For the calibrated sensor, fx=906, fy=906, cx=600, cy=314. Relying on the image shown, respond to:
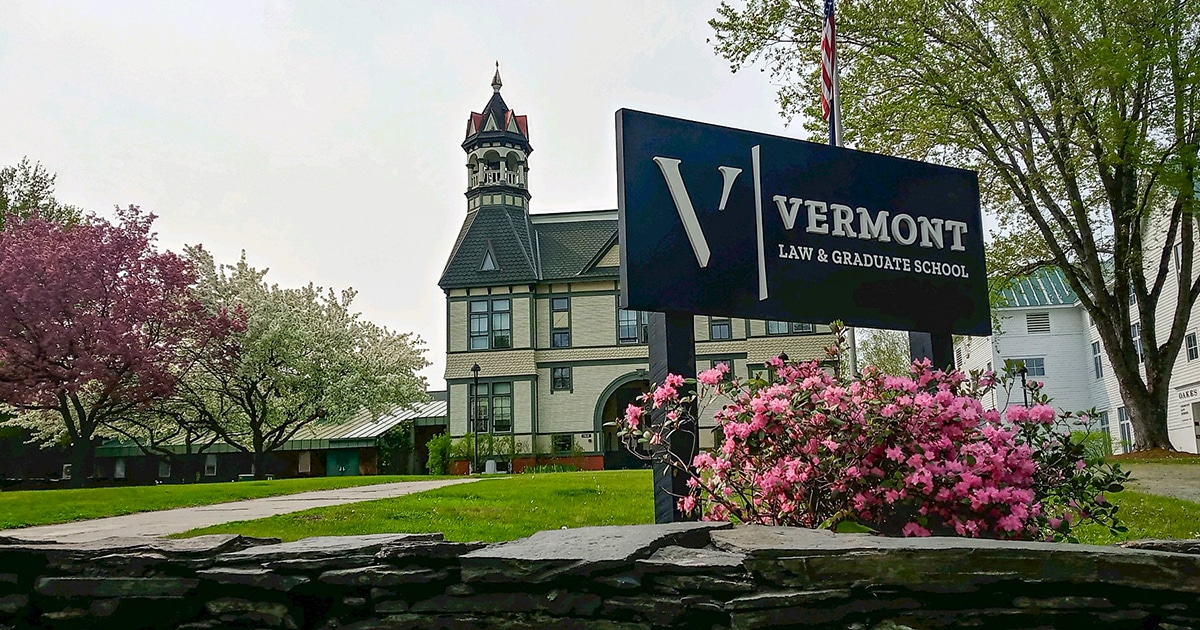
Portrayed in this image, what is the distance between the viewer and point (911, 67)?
18.5 meters

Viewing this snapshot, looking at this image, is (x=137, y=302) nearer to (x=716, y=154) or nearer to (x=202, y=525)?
(x=202, y=525)

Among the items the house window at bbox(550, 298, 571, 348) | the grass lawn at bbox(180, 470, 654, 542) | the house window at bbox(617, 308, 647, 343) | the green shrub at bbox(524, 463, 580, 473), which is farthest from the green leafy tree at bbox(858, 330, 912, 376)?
the grass lawn at bbox(180, 470, 654, 542)

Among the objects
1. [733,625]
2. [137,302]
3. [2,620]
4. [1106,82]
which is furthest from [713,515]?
[137,302]

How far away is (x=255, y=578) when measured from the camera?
368 cm

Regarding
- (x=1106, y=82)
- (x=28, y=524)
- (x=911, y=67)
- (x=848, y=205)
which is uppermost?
(x=911, y=67)

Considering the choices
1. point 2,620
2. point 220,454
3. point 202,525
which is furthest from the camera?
point 220,454

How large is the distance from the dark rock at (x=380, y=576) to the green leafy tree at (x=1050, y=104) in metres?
16.3

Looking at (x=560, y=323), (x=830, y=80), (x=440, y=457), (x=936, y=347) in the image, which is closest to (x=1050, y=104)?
(x=830, y=80)

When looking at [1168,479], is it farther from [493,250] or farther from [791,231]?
[493,250]

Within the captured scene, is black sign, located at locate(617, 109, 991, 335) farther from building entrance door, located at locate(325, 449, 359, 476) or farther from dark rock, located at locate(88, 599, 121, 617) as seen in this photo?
building entrance door, located at locate(325, 449, 359, 476)

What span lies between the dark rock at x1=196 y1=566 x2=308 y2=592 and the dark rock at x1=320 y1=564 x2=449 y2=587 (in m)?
0.13

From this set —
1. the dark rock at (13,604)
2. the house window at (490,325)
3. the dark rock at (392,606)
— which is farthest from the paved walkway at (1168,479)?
the house window at (490,325)

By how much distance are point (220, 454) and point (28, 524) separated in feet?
98.7

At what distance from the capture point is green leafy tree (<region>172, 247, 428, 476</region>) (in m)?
30.2
